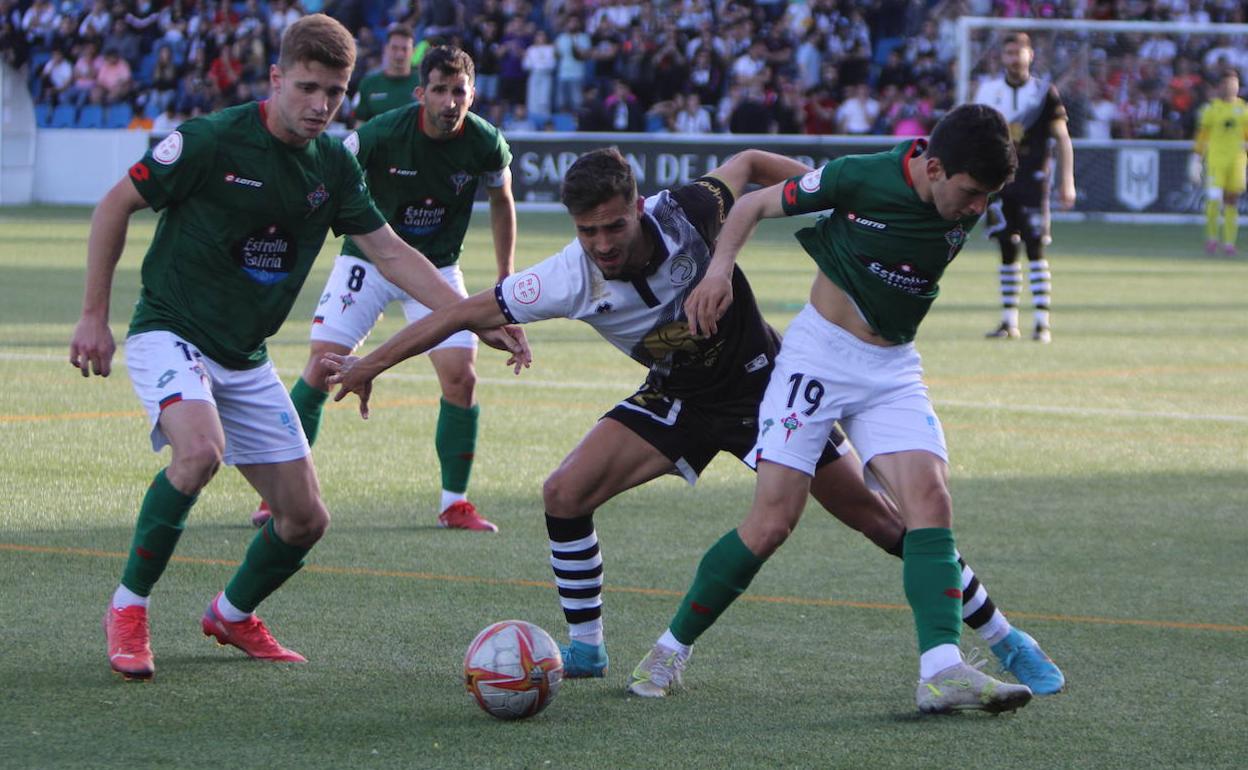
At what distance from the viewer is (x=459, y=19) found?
110 feet

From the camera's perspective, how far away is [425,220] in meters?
8.80

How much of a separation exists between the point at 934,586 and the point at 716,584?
2.05 ft

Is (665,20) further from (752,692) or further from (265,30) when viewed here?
(752,692)

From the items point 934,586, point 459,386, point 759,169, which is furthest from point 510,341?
point 459,386

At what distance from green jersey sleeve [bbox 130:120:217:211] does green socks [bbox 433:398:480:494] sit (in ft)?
9.62

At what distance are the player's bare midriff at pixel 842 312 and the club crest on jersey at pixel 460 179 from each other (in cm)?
337

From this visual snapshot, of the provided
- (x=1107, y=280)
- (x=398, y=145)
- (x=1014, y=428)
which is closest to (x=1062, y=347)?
(x=1014, y=428)

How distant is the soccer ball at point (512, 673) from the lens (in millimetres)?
5195

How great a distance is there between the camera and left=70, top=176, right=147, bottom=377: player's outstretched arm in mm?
5555

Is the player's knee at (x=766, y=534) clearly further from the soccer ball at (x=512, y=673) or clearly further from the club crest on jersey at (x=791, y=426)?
the soccer ball at (x=512, y=673)

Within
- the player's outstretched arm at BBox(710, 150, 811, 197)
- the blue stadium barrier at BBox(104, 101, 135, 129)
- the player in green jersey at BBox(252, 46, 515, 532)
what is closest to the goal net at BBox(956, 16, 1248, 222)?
the blue stadium barrier at BBox(104, 101, 135, 129)

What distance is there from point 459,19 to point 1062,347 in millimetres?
19970

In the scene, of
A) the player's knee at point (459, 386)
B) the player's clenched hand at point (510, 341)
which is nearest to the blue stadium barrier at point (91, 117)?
the player's knee at point (459, 386)

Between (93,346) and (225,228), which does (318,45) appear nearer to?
(225,228)
